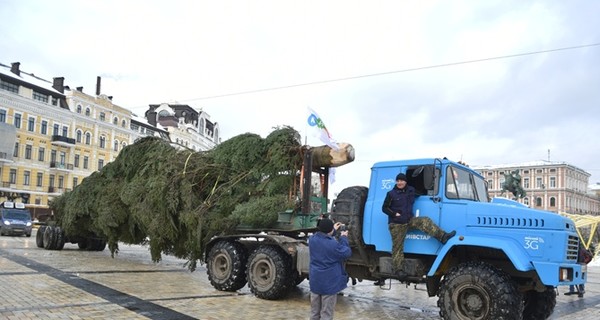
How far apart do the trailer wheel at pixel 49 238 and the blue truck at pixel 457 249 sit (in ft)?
41.2

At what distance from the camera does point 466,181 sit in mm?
8438

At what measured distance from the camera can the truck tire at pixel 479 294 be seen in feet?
22.8

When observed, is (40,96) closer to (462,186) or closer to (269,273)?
(269,273)

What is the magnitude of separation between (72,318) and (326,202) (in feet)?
19.5

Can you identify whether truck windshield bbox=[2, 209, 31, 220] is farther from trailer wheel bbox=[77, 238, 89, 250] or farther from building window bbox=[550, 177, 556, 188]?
building window bbox=[550, 177, 556, 188]

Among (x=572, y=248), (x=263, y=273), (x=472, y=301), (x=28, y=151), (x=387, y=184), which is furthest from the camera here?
(x=28, y=151)

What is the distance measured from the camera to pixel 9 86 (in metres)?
55.1

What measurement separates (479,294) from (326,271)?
8.31 ft

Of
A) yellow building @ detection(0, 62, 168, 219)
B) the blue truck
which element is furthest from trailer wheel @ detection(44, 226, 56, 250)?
yellow building @ detection(0, 62, 168, 219)

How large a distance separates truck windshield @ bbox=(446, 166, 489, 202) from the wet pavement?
2.39 meters

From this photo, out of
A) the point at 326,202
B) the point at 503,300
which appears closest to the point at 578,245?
the point at 503,300

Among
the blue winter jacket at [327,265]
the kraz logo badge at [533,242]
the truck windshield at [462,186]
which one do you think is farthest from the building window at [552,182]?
the blue winter jacket at [327,265]

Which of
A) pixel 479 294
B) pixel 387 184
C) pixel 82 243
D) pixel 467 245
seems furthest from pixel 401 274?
pixel 82 243

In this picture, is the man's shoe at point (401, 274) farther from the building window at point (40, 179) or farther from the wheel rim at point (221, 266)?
the building window at point (40, 179)
